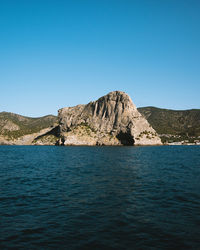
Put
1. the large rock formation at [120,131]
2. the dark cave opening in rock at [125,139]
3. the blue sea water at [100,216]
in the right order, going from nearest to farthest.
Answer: the blue sea water at [100,216]
the dark cave opening in rock at [125,139]
the large rock formation at [120,131]

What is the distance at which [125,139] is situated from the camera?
177m

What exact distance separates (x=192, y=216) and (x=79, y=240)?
9111 mm

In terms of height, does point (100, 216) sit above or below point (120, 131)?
below

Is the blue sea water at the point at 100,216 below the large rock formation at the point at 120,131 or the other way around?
below

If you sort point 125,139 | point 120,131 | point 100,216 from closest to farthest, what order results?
point 100,216 → point 125,139 → point 120,131

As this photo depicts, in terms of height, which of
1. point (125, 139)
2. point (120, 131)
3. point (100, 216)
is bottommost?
point (100, 216)

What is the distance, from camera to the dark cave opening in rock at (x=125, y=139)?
6742 inches

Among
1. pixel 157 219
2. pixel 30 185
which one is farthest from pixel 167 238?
pixel 30 185

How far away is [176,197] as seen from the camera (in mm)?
21141

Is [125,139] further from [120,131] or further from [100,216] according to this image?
[100,216]

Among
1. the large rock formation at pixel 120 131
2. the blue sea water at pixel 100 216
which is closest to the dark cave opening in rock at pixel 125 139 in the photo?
the large rock formation at pixel 120 131

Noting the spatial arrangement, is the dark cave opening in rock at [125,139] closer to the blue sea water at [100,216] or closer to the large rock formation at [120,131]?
the large rock formation at [120,131]

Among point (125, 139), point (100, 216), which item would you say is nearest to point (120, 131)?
point (125, 139)

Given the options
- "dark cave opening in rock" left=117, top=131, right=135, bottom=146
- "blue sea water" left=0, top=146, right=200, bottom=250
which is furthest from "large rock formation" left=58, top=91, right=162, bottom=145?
"blue sea water" left=0, top=146, right=200, bottom=250
